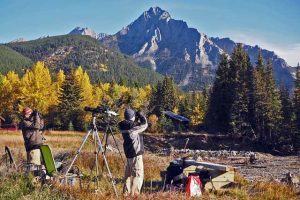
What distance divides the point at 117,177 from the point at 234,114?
38.9 m

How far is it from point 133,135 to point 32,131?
357cm

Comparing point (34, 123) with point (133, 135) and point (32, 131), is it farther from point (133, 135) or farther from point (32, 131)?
point (133, 135)

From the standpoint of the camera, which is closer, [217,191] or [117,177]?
[217,191]

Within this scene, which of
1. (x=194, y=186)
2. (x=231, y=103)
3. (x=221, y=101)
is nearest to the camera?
(x=194, y=186)

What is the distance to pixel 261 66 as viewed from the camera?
54406 millimetres

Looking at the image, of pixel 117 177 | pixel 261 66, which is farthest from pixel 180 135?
pixel 117 177

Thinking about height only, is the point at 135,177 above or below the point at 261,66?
below

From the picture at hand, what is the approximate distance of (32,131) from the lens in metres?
12.0

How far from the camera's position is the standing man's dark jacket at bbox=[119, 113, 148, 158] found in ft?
32.4

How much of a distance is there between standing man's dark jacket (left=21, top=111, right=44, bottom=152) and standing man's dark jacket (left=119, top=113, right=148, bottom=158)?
313cm

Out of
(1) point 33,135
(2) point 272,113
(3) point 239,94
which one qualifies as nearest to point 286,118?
(2) point 272,113

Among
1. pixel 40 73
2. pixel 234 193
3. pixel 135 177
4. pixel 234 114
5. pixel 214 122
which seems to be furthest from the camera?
pixel 40 73

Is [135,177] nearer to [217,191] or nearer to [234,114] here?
[217,191]

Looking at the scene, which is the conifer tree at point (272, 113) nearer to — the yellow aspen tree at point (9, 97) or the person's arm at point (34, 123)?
the yellow aspen tree at point (9, 97)
